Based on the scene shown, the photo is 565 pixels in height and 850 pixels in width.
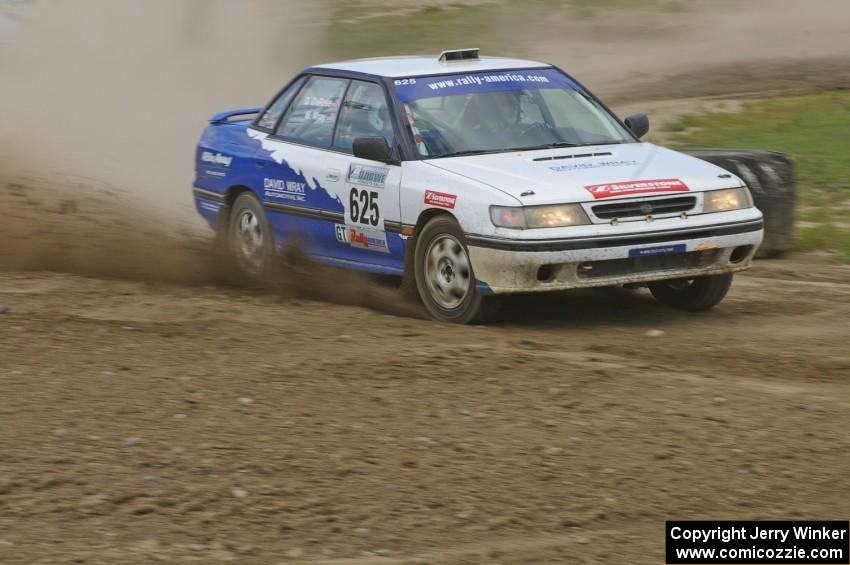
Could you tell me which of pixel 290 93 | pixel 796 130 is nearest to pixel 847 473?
pixel 290 93

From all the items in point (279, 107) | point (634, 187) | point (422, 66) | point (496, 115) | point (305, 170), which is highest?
point (422, 66)

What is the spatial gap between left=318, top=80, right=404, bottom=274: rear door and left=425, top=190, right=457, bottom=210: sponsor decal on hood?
31 cm

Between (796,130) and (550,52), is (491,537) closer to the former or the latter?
(796,130)

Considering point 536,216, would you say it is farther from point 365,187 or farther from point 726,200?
point 365,187

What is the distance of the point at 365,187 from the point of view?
873cm

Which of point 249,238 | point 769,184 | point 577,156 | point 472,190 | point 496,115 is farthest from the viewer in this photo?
point 769,184

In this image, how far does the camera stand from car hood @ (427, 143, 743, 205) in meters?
7.87

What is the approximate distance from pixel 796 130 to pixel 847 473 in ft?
36.8

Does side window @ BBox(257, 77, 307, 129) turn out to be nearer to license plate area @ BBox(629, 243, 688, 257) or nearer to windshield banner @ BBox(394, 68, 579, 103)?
windshield banner @ BBox(394, 68, 579, 103)

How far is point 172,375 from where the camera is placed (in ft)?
21.9

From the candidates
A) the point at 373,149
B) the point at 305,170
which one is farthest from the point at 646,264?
the point at 305,170

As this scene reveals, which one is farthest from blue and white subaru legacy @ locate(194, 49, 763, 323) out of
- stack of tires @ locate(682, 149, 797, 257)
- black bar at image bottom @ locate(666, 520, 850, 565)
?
black bar at image bottom @ locate(666, 520, 850, 565)

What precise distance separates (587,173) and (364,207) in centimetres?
139

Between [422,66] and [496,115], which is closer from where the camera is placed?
[496,115]
